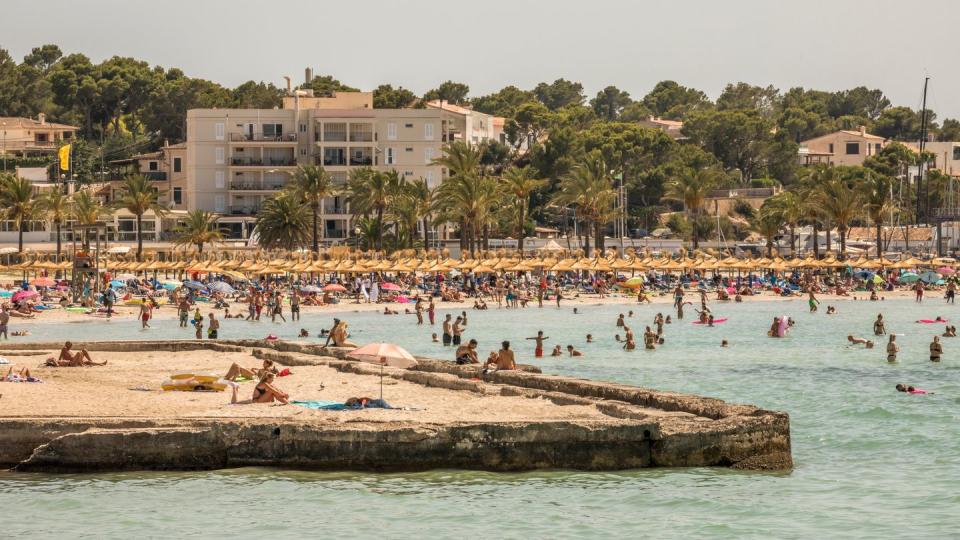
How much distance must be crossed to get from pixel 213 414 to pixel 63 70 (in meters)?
119

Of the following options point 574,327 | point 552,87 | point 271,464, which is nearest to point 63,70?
point 552,87

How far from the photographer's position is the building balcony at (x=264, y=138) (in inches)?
3971

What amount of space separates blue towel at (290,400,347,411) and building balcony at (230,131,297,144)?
80.6 metres

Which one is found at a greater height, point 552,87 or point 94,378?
point 552,87

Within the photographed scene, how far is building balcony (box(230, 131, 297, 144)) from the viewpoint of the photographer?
100875 millimetres

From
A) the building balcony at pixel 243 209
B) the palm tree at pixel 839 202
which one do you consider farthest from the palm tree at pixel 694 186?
the building balcony at pixel 243 209

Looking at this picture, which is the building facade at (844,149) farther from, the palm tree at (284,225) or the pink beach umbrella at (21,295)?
the pink beach umbrella at (21,295)

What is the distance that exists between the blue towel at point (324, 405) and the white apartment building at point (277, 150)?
78863 millimetres

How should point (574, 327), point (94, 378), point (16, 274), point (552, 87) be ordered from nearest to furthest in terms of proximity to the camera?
point (94, 378) < point (574, 327) < point (16, 274) < point (552, 87)

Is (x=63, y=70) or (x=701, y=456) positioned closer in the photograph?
(x=701, y=456)

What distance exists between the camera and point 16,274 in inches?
3115

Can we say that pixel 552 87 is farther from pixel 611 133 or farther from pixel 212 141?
pixel 212 141

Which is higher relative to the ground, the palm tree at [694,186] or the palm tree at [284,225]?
the palm tree at [694,186]

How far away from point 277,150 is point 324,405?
82263mm
